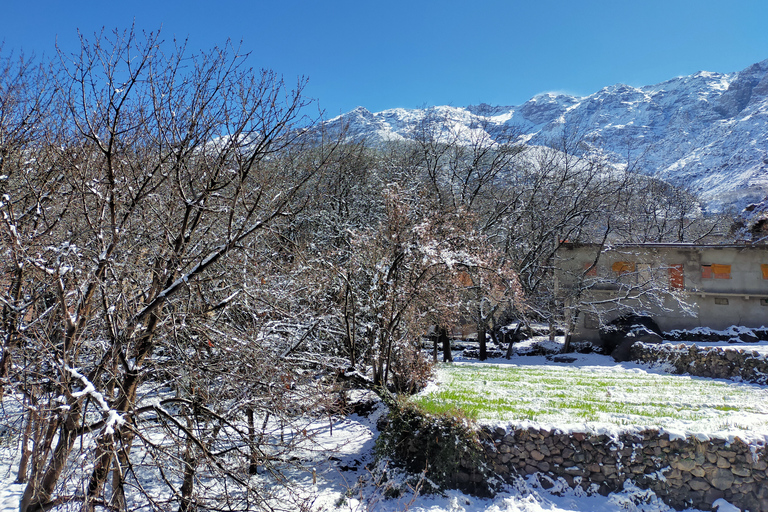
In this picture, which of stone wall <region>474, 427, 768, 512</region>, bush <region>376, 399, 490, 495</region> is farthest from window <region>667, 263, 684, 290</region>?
bush <region>376, 399, 490, 495</region>

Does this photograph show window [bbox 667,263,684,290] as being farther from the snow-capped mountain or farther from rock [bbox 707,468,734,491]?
rock [bbox 707,468,734,491]

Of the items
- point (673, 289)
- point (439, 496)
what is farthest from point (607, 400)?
point (673, 289)

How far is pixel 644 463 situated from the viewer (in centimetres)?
702

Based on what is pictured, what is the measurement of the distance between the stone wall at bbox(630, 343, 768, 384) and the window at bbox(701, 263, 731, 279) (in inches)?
241

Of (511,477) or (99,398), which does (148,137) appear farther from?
(511,477)

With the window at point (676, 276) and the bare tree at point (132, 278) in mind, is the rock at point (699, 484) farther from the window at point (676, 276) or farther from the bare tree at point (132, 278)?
the window at point (676, 276)

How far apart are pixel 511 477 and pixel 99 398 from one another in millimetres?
6295

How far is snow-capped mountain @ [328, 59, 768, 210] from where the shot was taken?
A: 2794cm

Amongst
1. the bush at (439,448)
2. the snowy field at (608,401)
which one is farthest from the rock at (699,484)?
the bush at (439,448)

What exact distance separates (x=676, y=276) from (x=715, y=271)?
1463 millimetres

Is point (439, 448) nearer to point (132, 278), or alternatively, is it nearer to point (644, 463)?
point (644, 463)

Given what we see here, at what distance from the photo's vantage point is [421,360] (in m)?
10.3

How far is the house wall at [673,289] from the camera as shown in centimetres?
1789

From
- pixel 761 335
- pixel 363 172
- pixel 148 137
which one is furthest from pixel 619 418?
pixel 363 172
